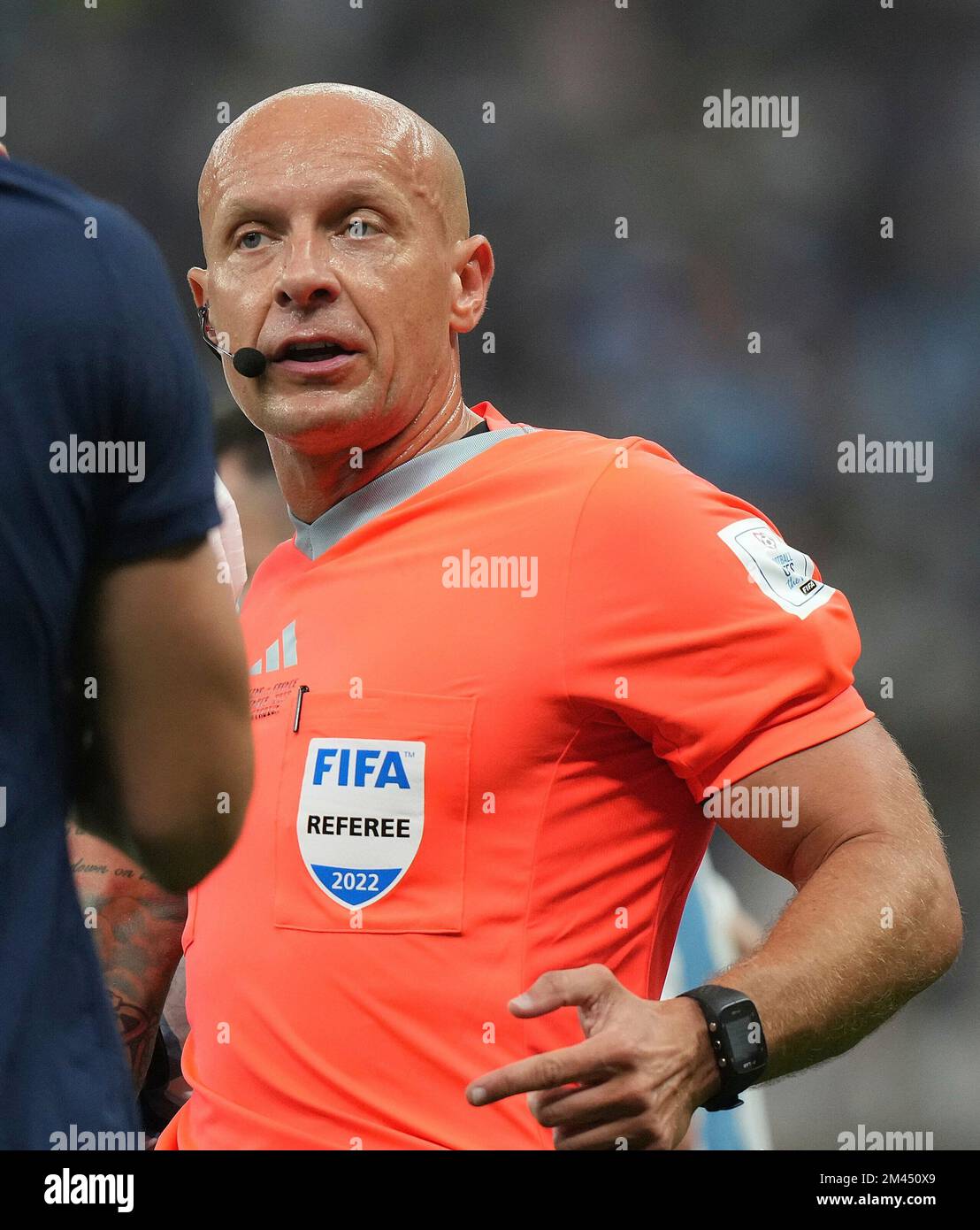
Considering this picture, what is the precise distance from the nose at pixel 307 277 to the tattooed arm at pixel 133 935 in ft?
2.41

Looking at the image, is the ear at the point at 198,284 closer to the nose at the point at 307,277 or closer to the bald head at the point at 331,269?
the bald head at the point at 331,269

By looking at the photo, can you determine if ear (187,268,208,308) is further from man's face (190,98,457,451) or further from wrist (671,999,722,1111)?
wrist (671,999,722,1111)

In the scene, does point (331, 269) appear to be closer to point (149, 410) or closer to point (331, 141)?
point (331, 141)

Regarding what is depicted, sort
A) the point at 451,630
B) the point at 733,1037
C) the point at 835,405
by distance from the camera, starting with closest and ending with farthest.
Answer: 1. the point at 733,1037
2. the point at 451,630
3. the point at 835,405

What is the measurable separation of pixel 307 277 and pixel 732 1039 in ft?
3.32

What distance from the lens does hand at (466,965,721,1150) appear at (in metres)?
1.26

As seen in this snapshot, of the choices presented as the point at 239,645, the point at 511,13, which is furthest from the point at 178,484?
the point at 511,13

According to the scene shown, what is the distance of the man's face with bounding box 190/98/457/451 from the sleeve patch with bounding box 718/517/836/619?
494 millimetres

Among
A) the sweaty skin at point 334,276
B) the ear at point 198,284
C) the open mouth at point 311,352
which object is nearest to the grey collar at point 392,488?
the sweaty skin at point 334,276

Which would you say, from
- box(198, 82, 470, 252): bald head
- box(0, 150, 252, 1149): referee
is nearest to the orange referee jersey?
box(198, 82, 470, 252): bald head

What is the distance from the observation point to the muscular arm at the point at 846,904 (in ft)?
4.85

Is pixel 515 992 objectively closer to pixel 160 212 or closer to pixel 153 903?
pixel 153 903
